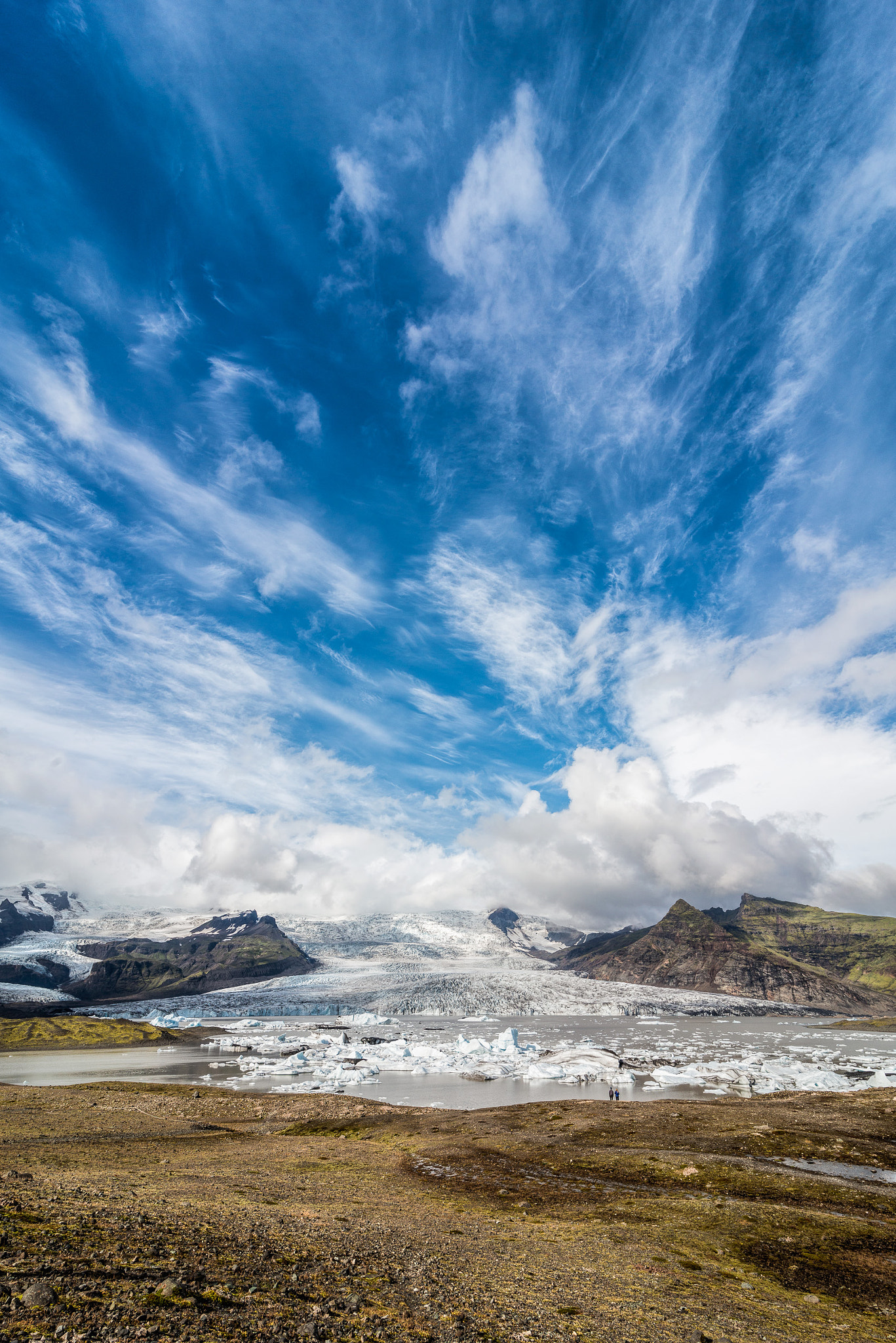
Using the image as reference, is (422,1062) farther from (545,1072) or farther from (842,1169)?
(842,1169)

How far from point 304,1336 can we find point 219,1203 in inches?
378

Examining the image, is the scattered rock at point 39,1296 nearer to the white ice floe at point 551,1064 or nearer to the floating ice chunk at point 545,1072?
the white ice floe at point 551,1064

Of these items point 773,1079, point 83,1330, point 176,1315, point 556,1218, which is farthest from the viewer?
point 773,1079

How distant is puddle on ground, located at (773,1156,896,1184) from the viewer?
83.6 ft

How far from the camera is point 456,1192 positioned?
2312cm

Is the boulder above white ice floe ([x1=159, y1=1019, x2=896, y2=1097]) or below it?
above

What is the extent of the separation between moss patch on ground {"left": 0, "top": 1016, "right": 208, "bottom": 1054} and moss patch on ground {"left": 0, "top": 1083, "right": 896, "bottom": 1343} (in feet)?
310

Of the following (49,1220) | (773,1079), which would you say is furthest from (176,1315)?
(773,1079)

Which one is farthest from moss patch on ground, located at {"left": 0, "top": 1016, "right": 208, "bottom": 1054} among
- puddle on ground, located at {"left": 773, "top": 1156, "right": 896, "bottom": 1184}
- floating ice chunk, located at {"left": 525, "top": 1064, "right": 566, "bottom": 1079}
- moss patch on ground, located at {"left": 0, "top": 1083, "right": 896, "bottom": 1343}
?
puddle on ground, located at {"left": 773, "top": 1156, "right": 896, "bottom": 1184}

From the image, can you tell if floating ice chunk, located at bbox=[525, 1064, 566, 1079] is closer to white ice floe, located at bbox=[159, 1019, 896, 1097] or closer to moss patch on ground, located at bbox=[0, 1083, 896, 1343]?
white ice floe, located at bbox=[159, 1019, 896, 1097]

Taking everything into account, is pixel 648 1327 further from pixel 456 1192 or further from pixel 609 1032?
pixel 609 1032

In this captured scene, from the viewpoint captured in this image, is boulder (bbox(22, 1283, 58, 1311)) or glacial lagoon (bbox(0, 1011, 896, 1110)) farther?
glacial lagoon (bbox(0, 1011, 896, 1110))

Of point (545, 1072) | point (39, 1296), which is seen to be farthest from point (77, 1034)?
point (39, 1296)

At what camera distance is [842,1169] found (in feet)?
88.2
